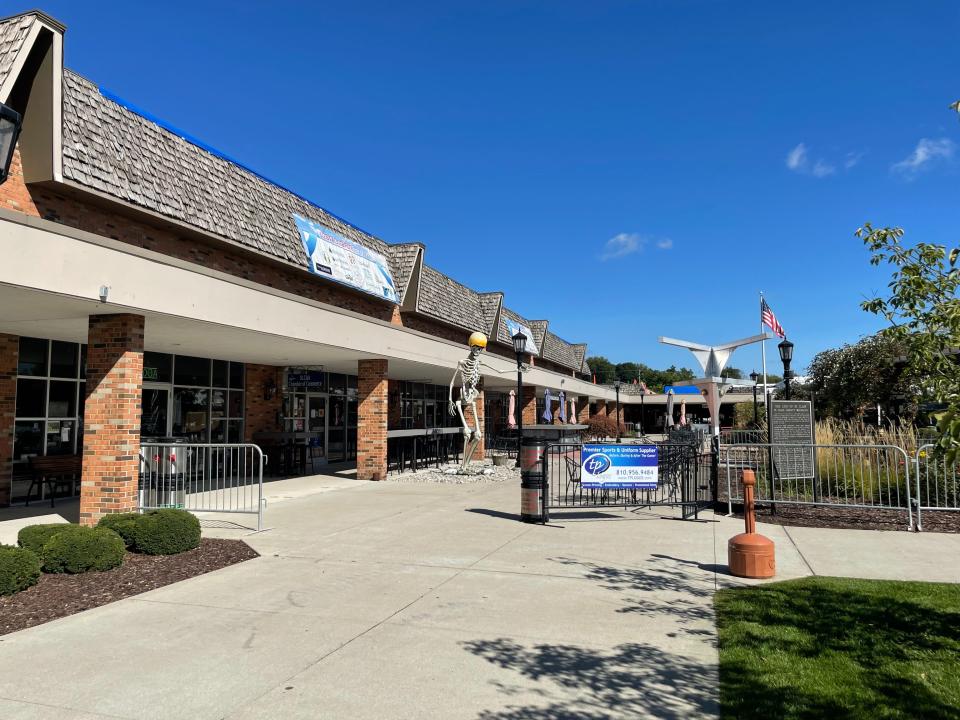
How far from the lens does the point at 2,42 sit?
9867 millimetres

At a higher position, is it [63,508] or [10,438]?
[10,438]

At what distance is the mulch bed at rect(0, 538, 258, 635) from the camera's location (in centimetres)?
584

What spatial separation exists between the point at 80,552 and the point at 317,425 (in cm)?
1473

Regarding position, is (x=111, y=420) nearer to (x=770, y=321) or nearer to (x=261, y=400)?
(x=261, y=400)

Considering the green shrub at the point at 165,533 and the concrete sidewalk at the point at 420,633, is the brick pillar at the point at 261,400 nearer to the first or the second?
the concrete sidewalk at the point at 420,633

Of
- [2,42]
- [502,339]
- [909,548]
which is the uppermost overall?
[2,42]

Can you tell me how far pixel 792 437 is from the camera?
40.6 ft

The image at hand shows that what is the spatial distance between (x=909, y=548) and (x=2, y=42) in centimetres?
1549

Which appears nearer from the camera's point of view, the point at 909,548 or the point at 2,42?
the point at 909,548

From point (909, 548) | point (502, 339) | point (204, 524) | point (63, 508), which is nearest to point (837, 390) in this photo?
point (502, 339)

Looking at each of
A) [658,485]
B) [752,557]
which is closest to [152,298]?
[752,557]

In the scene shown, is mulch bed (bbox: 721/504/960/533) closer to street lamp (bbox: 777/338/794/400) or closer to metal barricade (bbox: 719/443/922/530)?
metal barricade (bbox: 719/443/922/530)

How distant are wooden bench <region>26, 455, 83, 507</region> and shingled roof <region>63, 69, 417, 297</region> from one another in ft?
16.8

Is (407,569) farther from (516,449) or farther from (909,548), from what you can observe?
(516,449)
